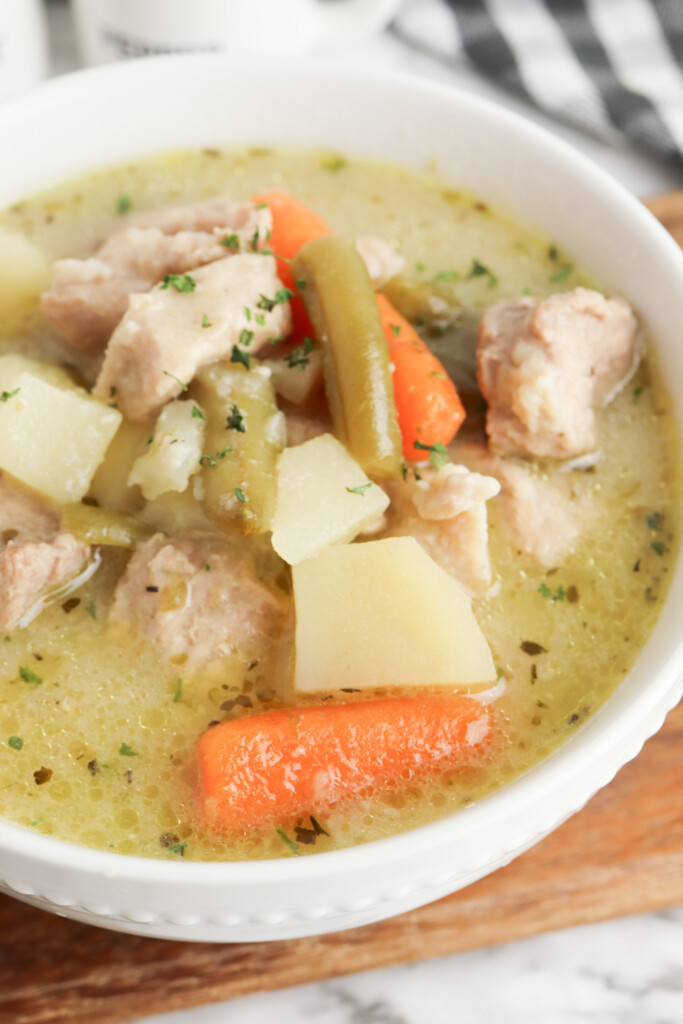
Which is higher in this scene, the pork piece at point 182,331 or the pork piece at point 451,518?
the pork piece at point 182,331

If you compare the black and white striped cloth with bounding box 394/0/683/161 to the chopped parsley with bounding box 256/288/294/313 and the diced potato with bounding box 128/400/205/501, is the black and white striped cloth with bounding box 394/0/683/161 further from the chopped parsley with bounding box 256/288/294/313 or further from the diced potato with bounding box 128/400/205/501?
the diced potato with bounding box 128/400/205/501

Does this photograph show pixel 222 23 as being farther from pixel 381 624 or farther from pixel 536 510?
pixel 381 624

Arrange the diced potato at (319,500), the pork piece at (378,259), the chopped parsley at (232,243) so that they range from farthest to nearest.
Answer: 1. the pork piece at (378,259)
2. the chopped parsley at (232,243)
3. the diced potato at (319,500)

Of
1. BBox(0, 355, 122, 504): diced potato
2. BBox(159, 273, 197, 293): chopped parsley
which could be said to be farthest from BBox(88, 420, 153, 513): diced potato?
BBox(159, 273, 197, 293): chopped parsley

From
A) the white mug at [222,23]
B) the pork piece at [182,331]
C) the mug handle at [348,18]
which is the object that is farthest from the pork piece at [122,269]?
the mug handle at [348,18]

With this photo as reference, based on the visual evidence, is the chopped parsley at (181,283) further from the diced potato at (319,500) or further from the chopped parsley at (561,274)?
the chopped parsley at (561,274)

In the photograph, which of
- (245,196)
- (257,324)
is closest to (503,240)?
(245,196)
